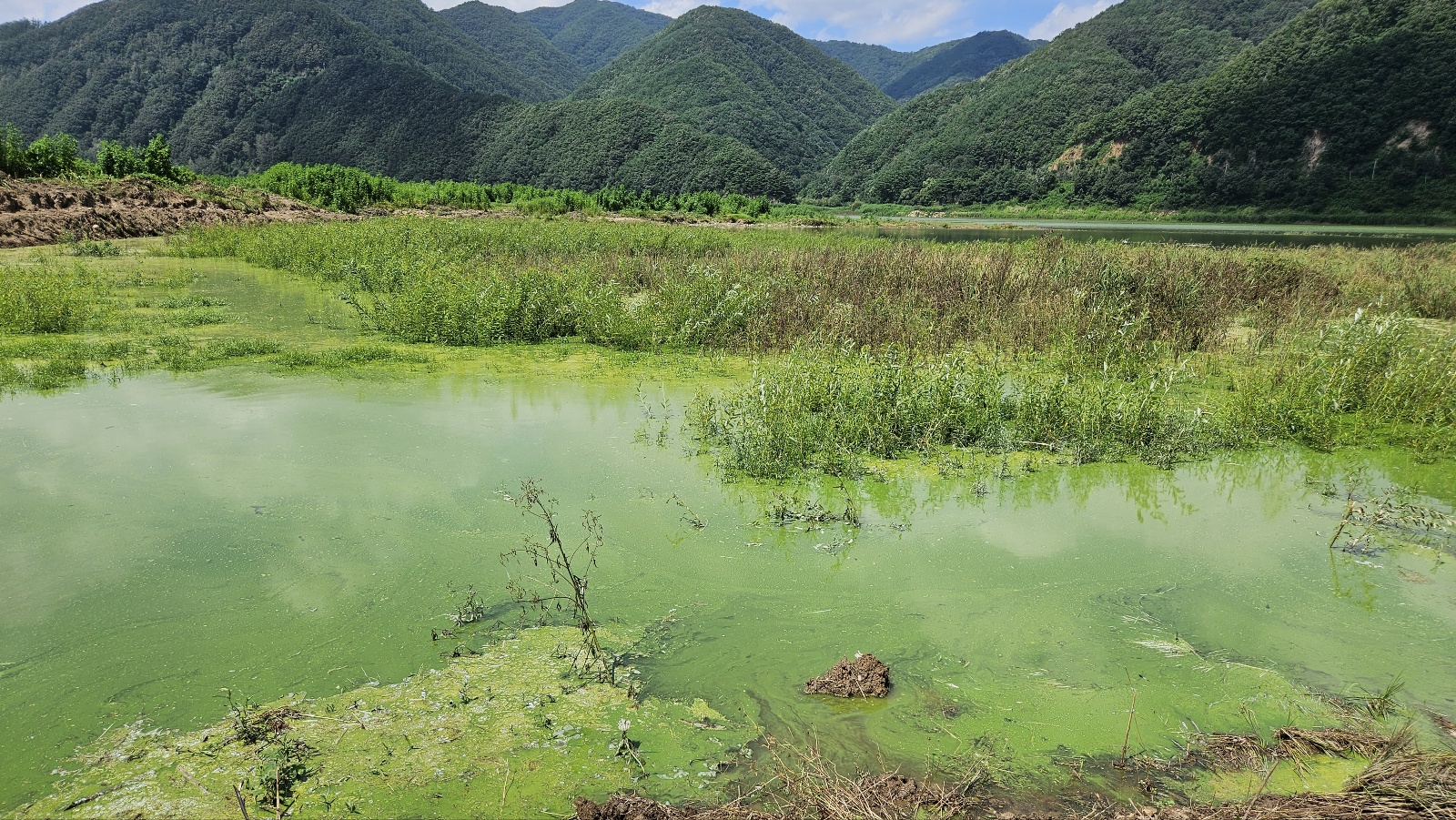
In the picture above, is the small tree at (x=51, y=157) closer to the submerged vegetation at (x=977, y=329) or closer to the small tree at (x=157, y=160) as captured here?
the small tree at (x=157, y=160)

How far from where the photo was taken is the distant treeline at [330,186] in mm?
21016

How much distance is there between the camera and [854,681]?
9.43ft

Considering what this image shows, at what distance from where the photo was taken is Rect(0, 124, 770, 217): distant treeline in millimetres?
21016

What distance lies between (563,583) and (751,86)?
11813 cm

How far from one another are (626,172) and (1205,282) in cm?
6358

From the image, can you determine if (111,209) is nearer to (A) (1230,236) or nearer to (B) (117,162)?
(B) (117,162)

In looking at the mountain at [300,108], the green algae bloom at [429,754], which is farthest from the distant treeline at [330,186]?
the mountain at [300,108]

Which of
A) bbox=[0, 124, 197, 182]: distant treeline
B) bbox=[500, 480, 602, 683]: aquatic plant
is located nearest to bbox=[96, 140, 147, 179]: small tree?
bbox=[0, 124, 197, 182]: distant treeline

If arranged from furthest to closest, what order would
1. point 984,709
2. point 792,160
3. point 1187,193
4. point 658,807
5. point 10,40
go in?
point 792,160 < point 10,40 < point 1187,193 < point 984,709 < point 658,807

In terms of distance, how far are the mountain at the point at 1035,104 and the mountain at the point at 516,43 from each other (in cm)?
9151

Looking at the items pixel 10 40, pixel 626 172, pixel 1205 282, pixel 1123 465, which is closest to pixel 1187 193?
pixel 626 172

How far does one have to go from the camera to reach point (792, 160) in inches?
4018

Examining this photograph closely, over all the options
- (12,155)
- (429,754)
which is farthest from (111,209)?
(429,754)

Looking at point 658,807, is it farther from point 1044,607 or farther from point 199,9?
point 199,9
